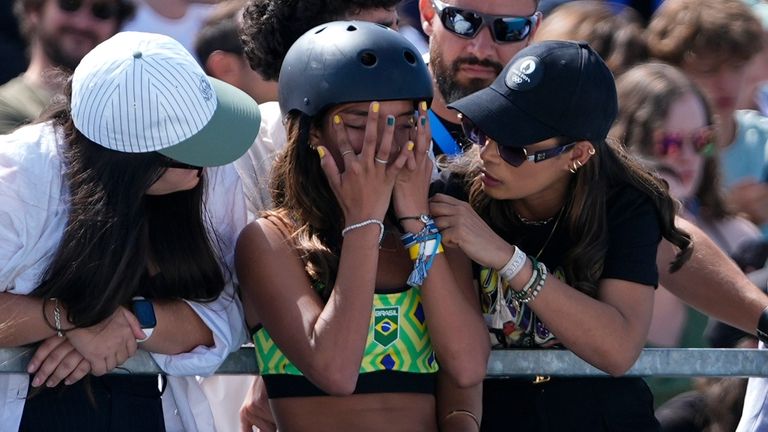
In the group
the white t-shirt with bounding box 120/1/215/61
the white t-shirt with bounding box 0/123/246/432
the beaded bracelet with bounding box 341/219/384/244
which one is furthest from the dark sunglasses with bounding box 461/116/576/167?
the white t-shirt with bounding box 120/1/215/61

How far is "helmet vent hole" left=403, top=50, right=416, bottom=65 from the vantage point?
363cm

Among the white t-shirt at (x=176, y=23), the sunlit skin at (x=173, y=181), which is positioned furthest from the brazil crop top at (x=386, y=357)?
the white t-shirt at (x=176, y=23)

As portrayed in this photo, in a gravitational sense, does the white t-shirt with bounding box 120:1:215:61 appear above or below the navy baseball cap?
below

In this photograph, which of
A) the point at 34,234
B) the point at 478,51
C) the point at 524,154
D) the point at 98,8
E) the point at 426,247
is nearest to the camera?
the point at 34,234

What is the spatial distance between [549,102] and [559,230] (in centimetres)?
38

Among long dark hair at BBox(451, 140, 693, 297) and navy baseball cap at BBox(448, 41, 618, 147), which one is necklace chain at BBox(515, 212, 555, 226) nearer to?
long dark hair at BBox(451, 140, 693, 297)

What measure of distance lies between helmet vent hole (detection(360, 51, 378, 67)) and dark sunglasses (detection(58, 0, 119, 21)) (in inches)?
73.3

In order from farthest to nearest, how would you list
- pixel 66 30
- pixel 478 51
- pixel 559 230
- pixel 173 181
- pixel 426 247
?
pixel 66 30 < pixel 478 51 < pixel 559 230 < pixel 426 247 < pixel 173 181

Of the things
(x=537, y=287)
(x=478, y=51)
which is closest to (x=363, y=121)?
(x=537, y=287)

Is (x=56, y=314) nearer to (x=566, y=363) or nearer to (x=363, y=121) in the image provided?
(x=363, y=121)

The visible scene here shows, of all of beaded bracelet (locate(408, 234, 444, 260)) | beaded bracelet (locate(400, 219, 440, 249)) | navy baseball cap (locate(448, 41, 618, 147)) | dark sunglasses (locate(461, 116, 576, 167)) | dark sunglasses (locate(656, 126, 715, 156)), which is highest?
navy baseball cap (locate(448, 41, 618, 147))

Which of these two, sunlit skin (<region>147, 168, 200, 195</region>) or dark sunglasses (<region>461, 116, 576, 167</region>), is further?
dark sunglasses (<region>461, 116, 576, 167</region>)

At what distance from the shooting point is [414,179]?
11.8ft

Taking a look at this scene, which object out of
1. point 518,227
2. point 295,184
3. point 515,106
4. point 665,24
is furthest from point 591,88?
point 665,24
